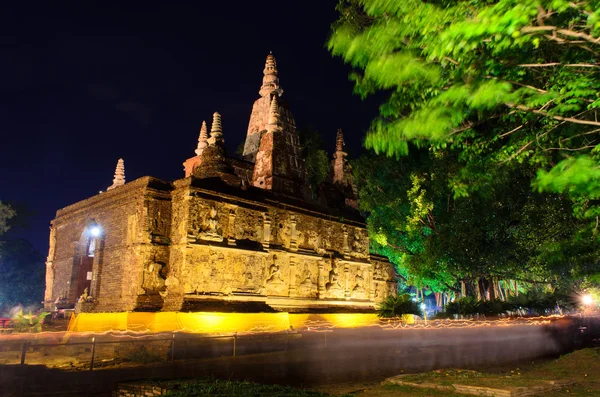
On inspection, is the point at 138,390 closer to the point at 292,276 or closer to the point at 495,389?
the point at 495,389

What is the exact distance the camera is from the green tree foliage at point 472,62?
4941 mm

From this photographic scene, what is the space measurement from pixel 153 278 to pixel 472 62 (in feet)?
47.0

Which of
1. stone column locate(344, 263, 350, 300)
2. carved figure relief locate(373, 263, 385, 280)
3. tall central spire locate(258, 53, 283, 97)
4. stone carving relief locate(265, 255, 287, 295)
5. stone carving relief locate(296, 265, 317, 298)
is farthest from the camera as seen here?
tall central spire locate(258, 53, 283, 97)

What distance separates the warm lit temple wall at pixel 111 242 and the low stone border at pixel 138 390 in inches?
325

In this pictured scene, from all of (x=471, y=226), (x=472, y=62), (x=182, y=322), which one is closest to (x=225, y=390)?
(x=472, y=62)

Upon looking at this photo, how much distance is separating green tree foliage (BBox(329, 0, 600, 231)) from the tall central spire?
65.3 feet

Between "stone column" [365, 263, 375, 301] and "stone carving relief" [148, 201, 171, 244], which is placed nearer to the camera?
"stone carving relief" [148, 201, 171, 244]

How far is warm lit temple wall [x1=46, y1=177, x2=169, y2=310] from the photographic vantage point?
17.3 m

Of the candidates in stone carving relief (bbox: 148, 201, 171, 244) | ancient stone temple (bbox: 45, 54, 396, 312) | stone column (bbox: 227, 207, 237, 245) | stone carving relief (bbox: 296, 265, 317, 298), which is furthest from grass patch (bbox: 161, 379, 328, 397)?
stone carving relief (bbox: 296, 265, 317, 298)

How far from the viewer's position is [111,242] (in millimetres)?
18531

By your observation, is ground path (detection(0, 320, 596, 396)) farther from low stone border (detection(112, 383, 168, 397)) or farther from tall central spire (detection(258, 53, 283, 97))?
tall central spire (detection(258, 53, 283, 97))

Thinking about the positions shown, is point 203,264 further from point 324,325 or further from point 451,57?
point 451,57

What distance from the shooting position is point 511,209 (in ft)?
84.9

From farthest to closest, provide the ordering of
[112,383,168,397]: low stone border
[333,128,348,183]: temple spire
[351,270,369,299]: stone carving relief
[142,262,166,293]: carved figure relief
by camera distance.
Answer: [333,128,348,183]: temple spire < [351,270,369,299]: stone carving relief < [142,262,166,293]: carved figure relief < [112,383,168,397]: low stone border
